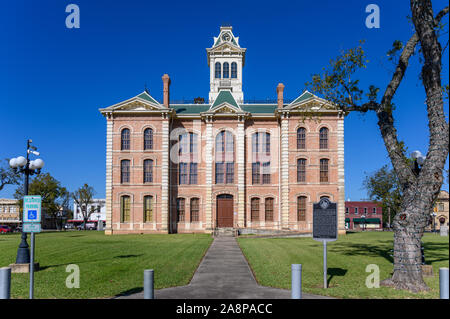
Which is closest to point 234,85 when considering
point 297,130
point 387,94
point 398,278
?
point 297,130

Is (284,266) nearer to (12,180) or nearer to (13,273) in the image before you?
(13,273)

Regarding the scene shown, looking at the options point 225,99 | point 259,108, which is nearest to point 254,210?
point 259,108

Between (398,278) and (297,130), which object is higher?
(297,130)

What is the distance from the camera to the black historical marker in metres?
11.3

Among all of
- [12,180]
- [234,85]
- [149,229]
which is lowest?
[149,229]

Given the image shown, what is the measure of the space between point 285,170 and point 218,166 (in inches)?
266

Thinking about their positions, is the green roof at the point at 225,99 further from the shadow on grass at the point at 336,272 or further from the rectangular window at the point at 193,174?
the shadow on grass at the point at 336,272

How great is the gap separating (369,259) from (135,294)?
1143 cm

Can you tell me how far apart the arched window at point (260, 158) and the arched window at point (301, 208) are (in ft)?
12.2

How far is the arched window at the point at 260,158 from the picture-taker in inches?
1532

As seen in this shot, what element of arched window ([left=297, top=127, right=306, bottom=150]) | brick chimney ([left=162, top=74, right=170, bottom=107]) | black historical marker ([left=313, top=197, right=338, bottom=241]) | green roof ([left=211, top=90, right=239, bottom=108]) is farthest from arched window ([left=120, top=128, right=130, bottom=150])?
black historical marker ([left=313, top=197, right=338, bottom=241])

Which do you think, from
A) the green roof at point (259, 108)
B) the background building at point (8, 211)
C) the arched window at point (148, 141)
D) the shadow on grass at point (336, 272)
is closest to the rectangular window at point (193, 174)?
the arched window at point (148, 141)
